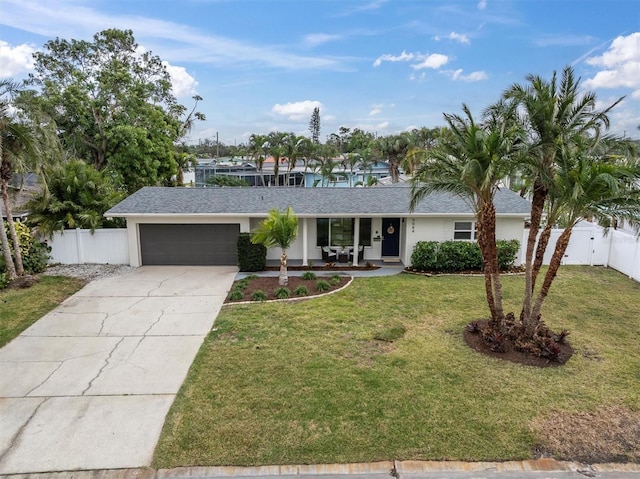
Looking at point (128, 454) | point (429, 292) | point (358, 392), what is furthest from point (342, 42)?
point (128, 454)

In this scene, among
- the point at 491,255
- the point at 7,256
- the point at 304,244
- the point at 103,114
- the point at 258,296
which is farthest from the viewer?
the point at 103,114

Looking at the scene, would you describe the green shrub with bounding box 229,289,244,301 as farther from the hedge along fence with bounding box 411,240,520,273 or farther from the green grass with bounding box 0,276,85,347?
the hedge along fence with bounding box 411,240,520,273

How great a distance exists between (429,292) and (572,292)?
170 inches

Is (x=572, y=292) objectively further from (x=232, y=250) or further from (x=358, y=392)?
(x=232, y=250)

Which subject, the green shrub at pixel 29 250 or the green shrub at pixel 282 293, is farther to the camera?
the green shrub at pixel 29 250

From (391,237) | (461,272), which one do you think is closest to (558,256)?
(461,272)

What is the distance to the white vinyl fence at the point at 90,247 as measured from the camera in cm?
1570

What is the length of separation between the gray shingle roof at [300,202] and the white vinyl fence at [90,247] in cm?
118

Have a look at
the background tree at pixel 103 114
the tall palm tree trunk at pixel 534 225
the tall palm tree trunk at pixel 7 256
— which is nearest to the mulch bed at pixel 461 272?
the tall palm tree trunk at pixel 534 225

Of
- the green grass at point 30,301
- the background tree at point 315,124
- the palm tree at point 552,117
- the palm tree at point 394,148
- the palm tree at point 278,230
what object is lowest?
the green grass at point 30,301

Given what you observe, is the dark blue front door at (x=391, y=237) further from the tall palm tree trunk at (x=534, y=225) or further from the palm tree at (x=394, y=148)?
the palm tree at (x=394, y=148)

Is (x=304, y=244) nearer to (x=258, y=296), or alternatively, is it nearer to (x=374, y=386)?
(x=258, y=296)

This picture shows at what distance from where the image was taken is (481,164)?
793cm

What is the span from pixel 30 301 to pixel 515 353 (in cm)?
1234
